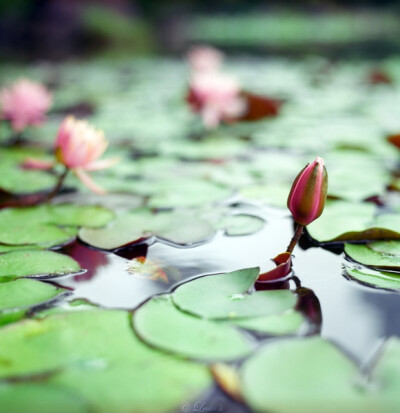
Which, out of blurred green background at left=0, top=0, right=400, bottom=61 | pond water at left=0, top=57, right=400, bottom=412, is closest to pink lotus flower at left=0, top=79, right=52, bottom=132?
pond water at left=0, top=57, right=400, bottom=412

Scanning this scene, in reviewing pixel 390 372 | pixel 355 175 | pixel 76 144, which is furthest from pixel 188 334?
pixel 355 175

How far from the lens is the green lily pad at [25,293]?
0.71 m

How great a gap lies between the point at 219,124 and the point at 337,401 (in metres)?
1.87

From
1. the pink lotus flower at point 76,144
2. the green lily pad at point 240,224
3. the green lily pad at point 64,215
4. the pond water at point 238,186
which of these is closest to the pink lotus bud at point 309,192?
the pond water at point 238,186

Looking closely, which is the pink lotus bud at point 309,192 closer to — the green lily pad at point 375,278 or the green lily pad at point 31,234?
the green lily pad at point 375,278

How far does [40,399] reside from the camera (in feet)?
1.70

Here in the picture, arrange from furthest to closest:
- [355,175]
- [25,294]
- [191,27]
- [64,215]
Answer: [191,27], [355,175], [64,215], [25,294]

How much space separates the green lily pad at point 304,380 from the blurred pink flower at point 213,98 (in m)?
1.49

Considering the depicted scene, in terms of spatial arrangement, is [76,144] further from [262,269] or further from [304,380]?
[304,380]

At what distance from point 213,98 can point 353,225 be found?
1.15 m

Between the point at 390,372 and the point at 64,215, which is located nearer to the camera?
the point at 390,372

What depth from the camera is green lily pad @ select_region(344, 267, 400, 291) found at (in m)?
0.77

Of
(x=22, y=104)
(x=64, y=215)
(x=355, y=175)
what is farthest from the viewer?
(x=22, y=104)

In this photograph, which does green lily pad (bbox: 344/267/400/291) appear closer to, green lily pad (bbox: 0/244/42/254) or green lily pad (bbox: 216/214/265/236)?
green lily pad (bbox: 216/214/265/236)
